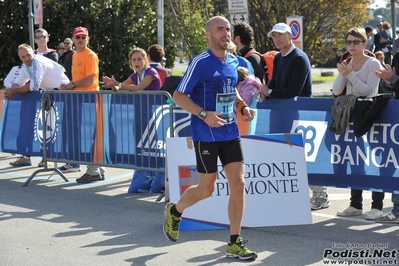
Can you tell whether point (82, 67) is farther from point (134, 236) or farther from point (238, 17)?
point (134, 236)

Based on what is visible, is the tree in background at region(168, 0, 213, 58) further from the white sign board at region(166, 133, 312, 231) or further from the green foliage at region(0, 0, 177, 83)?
the white sign board at region(166, 133, 312, 231)

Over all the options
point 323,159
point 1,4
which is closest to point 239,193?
point 323,159

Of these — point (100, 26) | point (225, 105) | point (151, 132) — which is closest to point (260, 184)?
point (225, 105)

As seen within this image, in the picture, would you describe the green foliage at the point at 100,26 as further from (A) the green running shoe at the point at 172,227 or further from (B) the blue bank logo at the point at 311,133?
(A) the green running shoe at the point at 172,227

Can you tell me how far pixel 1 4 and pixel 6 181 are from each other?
38.5 ft

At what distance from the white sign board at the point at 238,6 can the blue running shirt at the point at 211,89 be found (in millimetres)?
7548

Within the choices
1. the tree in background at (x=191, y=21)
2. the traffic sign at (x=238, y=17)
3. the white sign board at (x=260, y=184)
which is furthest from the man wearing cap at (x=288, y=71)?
the tree in background at (x=191, y=21)

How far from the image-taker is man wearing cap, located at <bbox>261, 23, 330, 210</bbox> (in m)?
8.86

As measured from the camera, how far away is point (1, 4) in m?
22.1

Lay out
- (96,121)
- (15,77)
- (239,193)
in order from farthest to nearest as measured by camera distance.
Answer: (15,77)
(96,121)
(239,193)

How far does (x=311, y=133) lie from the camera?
342 inches

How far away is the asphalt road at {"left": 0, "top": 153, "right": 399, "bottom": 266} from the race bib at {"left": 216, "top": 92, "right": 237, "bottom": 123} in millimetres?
1238

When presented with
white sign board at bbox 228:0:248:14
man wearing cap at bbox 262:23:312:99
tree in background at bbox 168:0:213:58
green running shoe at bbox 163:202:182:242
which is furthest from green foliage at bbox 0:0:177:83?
green running shoe at bbox 163:202:182:242

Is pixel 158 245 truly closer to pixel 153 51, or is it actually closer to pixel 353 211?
pixel 353 211
